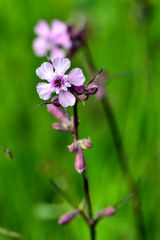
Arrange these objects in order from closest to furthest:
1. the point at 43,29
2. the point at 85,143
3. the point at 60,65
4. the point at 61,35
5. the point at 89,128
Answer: the point at 60,65, the point at 85,143, the point at 61,35, the point at 43,29, the point at 89,128

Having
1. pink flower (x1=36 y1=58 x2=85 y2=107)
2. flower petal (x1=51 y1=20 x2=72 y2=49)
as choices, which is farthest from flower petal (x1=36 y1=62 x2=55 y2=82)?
flower petal (x1=51 y1=20 x2=72 y2=49)

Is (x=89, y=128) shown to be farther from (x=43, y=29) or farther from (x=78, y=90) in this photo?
(x=78, y=90)

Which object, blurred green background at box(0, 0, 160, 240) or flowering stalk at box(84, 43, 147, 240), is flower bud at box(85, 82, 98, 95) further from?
blurred green background at box(0, 0, 160, 240)

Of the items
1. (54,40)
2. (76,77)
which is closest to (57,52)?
(54,40)

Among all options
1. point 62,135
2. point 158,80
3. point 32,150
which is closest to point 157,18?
point 158,80

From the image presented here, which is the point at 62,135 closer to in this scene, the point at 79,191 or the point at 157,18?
the point at 79,191

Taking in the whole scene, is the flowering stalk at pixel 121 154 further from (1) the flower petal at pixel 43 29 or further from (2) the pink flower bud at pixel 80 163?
(2) the pink flower bud at pixel 80 163

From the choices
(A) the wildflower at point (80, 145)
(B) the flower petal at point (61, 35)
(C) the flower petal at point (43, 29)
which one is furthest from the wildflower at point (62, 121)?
(C) the flower petal at point (43, 29)
